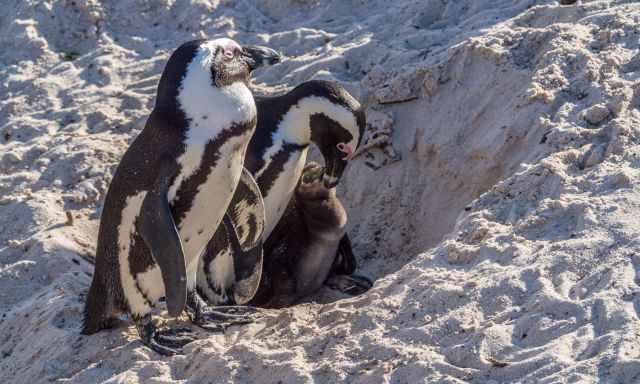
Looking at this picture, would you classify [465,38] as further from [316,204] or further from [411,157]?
[316,204]

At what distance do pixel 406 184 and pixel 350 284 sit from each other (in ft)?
2.47

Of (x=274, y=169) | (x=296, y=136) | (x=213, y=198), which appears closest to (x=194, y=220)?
(x=213, y=198)

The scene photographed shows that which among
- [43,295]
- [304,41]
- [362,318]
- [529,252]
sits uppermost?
[304,41]

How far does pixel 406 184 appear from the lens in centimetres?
607

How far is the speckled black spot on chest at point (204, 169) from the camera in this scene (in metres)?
4.17

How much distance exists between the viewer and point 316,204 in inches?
217

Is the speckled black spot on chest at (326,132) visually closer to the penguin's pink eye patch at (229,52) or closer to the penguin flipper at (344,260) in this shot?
the penguin flipper at (344,260)

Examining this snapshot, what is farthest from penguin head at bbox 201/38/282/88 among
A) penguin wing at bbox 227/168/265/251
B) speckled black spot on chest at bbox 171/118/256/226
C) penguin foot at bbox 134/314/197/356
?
penguin foot at bbox 134/314/197/356

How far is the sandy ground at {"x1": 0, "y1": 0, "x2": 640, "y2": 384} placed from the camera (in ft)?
11.8

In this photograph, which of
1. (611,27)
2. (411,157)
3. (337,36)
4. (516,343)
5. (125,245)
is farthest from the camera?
(337,36)

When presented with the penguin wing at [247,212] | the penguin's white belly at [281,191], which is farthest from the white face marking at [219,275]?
the penguin's white belly at [281,191]

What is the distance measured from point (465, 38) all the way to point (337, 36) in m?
1.11

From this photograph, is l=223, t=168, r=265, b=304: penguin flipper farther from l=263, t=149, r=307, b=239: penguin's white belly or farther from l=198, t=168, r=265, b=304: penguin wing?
l=263, t=149, r=307, b=239: penguin's white belly

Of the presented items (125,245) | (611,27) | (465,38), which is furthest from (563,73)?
(125,245)
